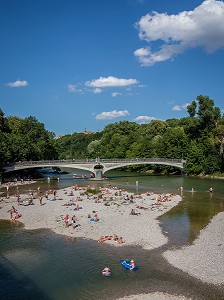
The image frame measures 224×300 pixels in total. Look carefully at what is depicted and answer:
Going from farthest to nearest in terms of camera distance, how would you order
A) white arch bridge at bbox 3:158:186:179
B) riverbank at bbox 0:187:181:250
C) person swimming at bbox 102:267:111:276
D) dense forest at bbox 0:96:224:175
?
dense forest at bbox 0:96:224:175, white arch bridge at bbox 3:158:186:179, riverbank at bbox 0:187:181:250, person swimming at bbox 102:267:111:276

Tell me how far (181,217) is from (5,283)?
23392 millimetres

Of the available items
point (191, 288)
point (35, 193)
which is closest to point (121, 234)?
point (191, 288)

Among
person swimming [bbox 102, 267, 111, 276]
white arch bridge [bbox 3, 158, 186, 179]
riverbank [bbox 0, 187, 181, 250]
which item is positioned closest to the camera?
person swimming [bbox 102, 267, 111, 276]

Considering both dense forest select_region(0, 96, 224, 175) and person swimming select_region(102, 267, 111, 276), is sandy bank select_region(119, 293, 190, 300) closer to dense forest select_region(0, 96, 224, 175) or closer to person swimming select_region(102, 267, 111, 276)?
person swimming select_region(102, 267, 111, 276)

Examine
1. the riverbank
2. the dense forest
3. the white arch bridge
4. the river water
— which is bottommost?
the river water

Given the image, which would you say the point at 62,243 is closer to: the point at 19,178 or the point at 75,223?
the point at 75,223

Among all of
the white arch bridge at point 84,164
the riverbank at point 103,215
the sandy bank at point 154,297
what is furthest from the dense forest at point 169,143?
the sandy bank at point 154,297

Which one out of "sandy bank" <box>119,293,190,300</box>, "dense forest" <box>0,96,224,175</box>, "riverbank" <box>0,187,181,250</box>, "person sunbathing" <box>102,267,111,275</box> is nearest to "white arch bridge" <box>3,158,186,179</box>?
"dense forest" <box>0,96,224,175</box>

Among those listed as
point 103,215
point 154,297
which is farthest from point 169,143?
point 154,297

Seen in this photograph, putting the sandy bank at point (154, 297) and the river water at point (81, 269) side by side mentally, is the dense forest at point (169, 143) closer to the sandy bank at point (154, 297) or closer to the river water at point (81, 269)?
the river water at point (81, 269)

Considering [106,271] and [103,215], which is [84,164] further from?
[106,271]

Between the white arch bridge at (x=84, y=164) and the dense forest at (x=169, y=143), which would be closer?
the white arch bridge at (x=84, y=164)

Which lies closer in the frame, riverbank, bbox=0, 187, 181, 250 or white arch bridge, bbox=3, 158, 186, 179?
riverbank, bbox=0, 187, 181, 250

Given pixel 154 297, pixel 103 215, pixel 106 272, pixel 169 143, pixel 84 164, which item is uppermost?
pixel 169 143
